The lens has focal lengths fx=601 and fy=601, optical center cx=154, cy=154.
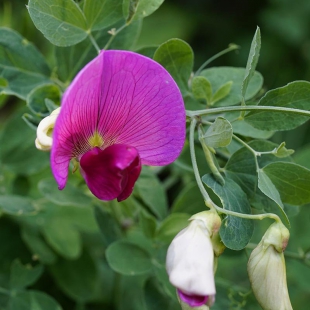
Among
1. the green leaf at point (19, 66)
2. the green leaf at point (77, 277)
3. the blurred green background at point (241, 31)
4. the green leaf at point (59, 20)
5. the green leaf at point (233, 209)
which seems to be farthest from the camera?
the blurred green background at point (241, 31)

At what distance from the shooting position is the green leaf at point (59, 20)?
927mm

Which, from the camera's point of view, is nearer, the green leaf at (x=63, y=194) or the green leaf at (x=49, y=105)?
the green leaf at (x=49, y=105)

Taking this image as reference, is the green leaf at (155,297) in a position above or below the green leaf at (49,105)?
below

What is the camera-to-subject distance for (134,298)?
1.44 metres

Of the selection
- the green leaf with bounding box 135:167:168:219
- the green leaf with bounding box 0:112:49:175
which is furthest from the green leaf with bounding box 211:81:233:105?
the green leaf with bounding box 0:112:49:175

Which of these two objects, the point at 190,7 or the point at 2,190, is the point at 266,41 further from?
the point at 2,190

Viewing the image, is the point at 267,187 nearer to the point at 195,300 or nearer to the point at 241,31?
the point at 195,300

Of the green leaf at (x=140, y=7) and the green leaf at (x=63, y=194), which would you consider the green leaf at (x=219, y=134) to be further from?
the green leaf at (x=63, y=194)

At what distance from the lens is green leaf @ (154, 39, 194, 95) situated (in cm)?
97

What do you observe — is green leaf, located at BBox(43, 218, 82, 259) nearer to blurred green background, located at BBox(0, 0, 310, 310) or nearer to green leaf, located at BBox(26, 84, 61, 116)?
green leaf, located at BBox(26, 84, 61, 116)

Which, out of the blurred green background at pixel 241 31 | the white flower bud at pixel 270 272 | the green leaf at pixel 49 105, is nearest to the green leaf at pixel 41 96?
the green leaf at pixel 49 105

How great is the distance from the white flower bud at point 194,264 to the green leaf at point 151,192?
0.41 meters

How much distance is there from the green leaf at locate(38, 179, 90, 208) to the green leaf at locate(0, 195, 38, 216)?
0.07 metres

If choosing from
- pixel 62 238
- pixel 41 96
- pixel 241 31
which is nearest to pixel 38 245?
pixel 62 238
